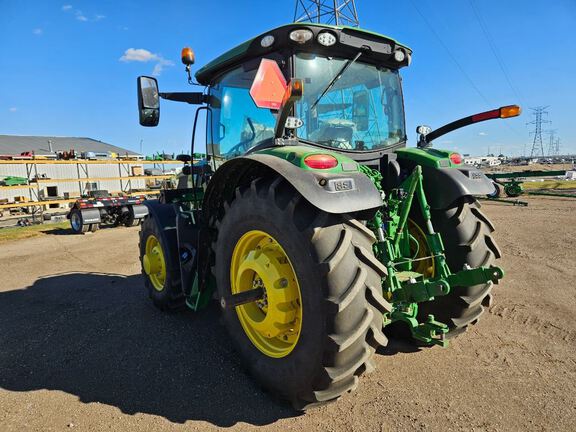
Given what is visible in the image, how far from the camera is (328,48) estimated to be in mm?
2848

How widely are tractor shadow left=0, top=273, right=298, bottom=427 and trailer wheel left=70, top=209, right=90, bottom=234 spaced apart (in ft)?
21.6

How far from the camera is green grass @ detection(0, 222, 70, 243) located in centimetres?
1026

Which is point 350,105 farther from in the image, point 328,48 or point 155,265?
point 155,265

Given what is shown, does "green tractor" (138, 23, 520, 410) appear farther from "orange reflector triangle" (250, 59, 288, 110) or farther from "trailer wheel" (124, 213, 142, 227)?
"trailer wheel" (124, 213, 142, 227)

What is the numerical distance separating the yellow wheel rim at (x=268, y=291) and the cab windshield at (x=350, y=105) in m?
0.94

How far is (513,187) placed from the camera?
472 inches

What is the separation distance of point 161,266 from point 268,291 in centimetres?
222

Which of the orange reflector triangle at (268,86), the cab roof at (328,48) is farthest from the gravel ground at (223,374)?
the cab roof at (328,48)

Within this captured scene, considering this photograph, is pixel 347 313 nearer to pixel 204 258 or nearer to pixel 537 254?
pixel 204 258

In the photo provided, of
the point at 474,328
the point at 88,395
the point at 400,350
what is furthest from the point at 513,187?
the point at 88,395

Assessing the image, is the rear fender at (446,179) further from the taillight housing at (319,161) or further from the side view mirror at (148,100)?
the side view mirror at (148,100)

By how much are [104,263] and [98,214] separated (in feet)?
15.6

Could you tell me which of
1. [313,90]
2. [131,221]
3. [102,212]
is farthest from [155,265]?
[102,212]

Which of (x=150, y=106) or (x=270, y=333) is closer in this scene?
(x=270, y=333)
